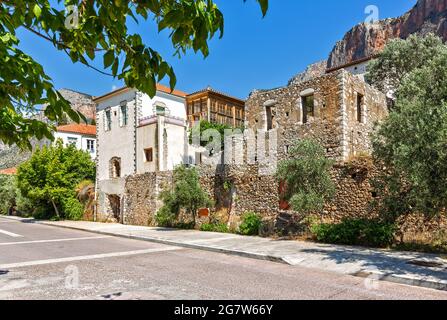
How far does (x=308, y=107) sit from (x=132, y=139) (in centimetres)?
1394

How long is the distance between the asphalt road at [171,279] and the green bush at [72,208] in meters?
17.4

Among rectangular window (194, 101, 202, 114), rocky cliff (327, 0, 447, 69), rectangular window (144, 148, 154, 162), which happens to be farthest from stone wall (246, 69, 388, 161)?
rocky cliff (327, 0, 447, 69)

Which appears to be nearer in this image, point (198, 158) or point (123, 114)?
point (123, 114)

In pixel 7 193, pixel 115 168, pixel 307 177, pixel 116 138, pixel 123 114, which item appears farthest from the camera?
pixel 7 193

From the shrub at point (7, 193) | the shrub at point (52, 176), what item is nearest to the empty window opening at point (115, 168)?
the shrub at point (52, 176)

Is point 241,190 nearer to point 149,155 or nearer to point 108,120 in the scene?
point 149,155

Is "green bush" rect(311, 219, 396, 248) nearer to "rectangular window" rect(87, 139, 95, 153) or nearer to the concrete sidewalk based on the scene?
the concrete sidewalk

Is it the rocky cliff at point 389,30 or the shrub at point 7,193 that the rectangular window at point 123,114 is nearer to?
Result: the shrub at point 7,193

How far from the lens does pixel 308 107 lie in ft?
66.6

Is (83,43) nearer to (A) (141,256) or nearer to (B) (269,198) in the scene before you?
(A) (141,256)

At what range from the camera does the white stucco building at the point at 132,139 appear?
25.5m

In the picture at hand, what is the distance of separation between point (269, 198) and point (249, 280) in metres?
9.01

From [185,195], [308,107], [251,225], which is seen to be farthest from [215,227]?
[308,107]

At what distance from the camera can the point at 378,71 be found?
2555 cm
